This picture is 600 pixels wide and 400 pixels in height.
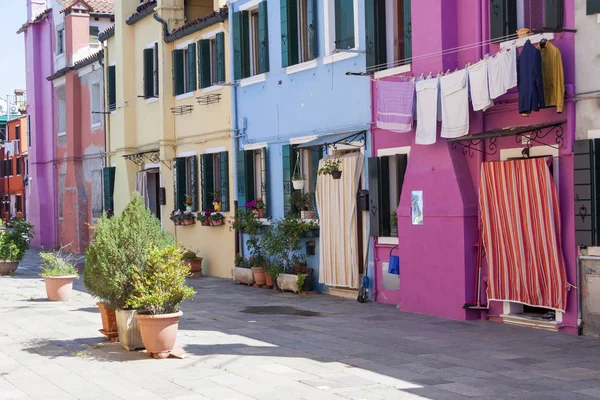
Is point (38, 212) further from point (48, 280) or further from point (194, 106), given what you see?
point (48, 280)

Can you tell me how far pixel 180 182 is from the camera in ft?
79.0

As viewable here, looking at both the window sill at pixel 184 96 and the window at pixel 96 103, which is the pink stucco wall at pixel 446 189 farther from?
the window at pixel 96 103

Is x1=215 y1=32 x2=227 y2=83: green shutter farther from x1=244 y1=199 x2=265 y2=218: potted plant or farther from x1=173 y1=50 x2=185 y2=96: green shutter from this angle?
x1=244 y1=199 x2=265 y2=218: potted plant

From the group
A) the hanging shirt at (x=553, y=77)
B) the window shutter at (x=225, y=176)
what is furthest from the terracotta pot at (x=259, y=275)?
the hanging shirt at (x=553, y=77)

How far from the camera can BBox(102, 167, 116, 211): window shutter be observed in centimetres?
2908

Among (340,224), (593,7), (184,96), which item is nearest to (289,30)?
(340,224)

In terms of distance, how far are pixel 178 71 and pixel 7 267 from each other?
6.65 m

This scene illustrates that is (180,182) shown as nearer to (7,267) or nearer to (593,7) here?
(7,267)

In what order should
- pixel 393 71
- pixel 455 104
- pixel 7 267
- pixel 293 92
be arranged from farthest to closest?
pixel 7 267 → pixel 293 92 → pixel 393 71 → pixel 455 104

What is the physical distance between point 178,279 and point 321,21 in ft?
27.2

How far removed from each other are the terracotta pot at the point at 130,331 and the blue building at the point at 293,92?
636cm

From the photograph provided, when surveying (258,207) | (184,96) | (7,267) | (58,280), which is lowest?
(7,267)

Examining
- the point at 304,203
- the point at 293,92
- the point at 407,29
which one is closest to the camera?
the point at 407,29

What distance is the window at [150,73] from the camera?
2580 centimetres
